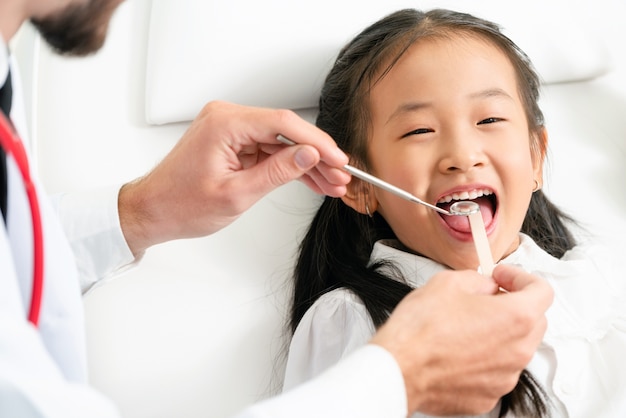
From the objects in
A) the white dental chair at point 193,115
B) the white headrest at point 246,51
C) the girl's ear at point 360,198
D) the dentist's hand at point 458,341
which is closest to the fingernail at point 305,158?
the dentist's hand at point 458,341

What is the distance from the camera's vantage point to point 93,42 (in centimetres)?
103

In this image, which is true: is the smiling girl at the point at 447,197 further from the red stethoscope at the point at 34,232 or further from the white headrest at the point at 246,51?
the red stethoscope at the point at 34,232

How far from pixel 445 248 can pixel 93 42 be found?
62cm

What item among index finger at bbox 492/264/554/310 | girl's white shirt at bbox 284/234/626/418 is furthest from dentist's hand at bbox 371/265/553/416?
girl's white shirt at bbox 284/234/626/418

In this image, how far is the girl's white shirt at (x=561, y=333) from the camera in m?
1.23

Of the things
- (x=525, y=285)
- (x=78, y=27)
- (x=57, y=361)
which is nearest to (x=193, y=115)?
(x=78, y=27)

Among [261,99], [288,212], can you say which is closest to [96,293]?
[288,212]

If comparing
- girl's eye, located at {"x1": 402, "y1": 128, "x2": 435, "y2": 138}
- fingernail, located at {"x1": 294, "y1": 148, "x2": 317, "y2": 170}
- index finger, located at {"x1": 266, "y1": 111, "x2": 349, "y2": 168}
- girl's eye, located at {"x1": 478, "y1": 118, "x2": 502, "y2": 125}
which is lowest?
girl's eye, located at {"x1": 402, "y1": 128, "x2": 435, "y2": 138}

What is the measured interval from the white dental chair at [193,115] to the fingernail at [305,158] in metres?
0.47

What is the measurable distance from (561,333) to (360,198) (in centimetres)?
40

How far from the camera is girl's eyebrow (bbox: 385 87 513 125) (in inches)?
50.9

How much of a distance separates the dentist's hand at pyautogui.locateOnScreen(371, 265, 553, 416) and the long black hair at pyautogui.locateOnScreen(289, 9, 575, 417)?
346 mm

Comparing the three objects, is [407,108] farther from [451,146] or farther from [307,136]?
[307,136]

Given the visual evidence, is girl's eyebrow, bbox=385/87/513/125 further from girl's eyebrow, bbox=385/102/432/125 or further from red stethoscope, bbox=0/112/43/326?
red stethoscope, bbox=0/112/43/326
